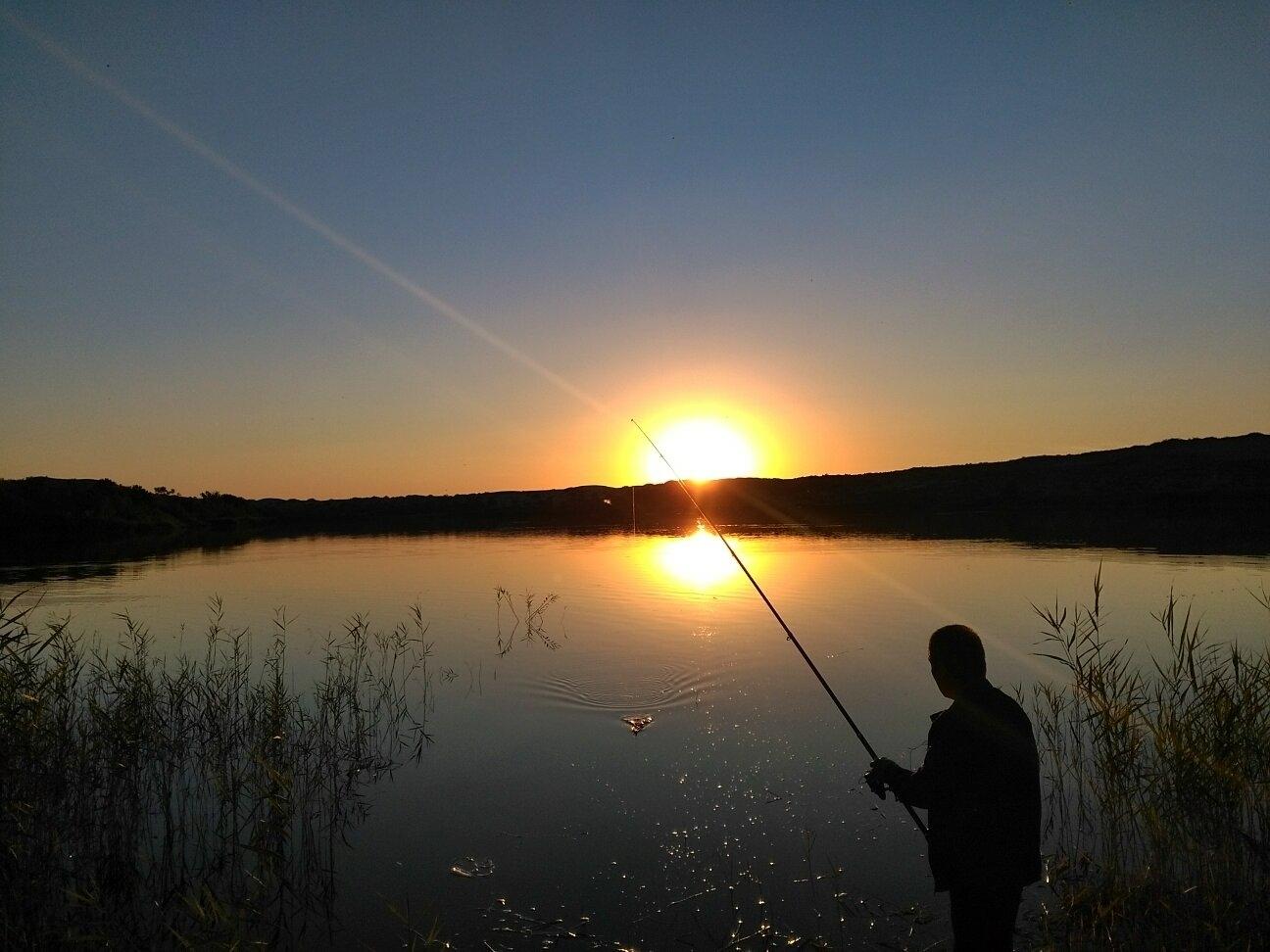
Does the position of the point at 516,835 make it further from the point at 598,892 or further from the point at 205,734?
the point at 205,734

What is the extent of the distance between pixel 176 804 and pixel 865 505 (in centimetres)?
8087

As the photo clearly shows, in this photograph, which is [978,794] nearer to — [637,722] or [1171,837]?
[1171,837]

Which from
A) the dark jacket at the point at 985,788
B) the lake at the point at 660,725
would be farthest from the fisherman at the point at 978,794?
the lake at the point at 660,725

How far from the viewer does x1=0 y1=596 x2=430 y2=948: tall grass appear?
585 cm

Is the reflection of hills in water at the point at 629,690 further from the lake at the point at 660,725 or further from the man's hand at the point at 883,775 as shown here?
the man's hand at the point at 883,775

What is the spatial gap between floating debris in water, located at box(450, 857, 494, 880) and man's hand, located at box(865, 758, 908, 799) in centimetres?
407

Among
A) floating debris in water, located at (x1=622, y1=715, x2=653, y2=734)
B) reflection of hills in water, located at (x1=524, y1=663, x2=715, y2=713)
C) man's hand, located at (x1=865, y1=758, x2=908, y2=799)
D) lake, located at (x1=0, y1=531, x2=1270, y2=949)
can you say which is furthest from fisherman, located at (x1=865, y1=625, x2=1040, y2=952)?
reflection of hills in water, located at (x1=524, y1=663, x2=715, y2=713)

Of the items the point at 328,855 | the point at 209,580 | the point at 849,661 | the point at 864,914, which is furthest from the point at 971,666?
the point at 209,580

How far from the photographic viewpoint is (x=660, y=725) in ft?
36.0

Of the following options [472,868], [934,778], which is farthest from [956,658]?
[472,868]

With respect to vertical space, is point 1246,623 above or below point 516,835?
above

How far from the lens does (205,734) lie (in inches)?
402

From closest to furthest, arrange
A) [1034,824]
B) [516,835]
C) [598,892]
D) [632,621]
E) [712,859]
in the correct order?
[1034,824] → [598,892] → [712,859] → [516,835] → [632,621]

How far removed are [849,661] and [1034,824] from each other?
36.2 feet
